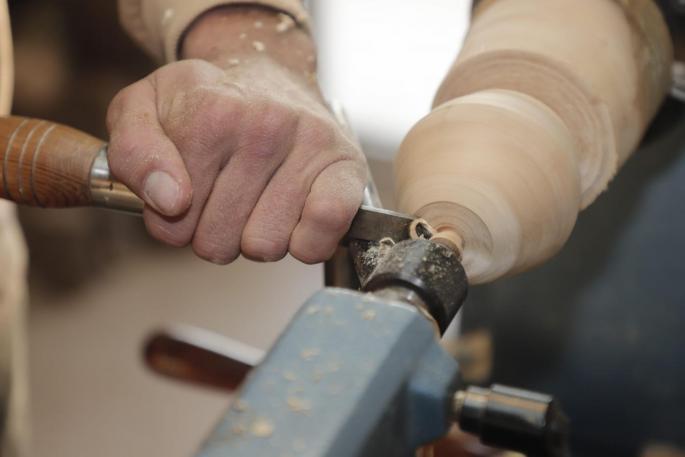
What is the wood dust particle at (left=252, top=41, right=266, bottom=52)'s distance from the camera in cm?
69

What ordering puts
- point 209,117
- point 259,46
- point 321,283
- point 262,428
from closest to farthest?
point 262,428
point 209,117
point 259,46
point 321,283

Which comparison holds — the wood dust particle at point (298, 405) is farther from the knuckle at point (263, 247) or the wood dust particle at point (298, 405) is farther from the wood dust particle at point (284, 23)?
the wood dust particle at point (284, 23)

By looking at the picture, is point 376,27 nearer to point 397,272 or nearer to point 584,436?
point 584,436

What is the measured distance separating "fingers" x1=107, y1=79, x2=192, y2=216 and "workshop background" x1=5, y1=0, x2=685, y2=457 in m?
0.50

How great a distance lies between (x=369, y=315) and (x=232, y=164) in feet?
0.75

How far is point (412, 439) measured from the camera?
1.18ft

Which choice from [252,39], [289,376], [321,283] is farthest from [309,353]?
[321,283]

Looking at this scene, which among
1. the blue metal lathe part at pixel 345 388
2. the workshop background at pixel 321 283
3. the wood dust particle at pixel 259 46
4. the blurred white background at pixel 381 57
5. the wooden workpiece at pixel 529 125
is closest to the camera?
the blue metal lathe part at pixel 345 388

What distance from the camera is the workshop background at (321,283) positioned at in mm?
896

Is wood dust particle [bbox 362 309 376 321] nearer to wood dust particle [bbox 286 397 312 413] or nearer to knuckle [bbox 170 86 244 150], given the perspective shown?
wood dust particle [bbox 286 397 312 413]

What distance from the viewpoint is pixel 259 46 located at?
2.28 ft

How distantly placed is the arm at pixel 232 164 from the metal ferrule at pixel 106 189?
1cm

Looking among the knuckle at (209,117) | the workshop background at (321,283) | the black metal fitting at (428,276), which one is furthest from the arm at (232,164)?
the workshop background at (321,283)

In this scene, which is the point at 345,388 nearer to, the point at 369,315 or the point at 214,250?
the point at 369,315
